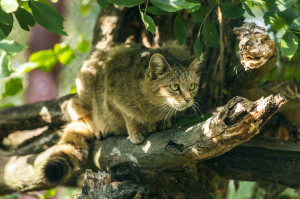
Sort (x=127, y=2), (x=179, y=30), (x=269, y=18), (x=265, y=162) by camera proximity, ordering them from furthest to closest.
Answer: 1. (x=265, y=162)
2. (x=179, y=30)
3. (x=269, y=18)
4. (x=127, y=2)

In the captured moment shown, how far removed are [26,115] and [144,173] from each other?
170 centimetres

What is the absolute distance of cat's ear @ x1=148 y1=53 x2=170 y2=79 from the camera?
8.67 ft

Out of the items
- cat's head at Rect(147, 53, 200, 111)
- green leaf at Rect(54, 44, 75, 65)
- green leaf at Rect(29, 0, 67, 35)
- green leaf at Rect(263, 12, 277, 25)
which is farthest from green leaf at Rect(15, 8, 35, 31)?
green leaf at Rect(54, 44, 75, 65)

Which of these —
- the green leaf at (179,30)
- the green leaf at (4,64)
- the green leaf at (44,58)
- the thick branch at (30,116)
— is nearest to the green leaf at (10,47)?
the green leaf at (4,64)

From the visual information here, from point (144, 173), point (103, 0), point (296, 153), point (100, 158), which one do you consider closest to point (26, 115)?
point (100, 158)

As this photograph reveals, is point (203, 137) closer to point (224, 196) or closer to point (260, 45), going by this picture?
point (260, 45)

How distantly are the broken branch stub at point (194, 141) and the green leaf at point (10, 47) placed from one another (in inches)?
39.0

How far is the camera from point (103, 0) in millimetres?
2049

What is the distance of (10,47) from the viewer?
1723 millimetres

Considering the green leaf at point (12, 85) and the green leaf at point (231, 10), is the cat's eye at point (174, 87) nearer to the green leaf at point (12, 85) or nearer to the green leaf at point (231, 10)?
the green leaf at point (231, 10)

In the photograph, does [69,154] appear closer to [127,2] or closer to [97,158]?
[97,158]

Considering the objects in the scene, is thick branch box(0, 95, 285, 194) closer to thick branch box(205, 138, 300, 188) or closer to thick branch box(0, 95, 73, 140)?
thick branch box(0, 95, 73, 140)

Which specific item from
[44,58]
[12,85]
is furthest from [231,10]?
[12,85]

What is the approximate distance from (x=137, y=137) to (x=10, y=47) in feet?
3.98
